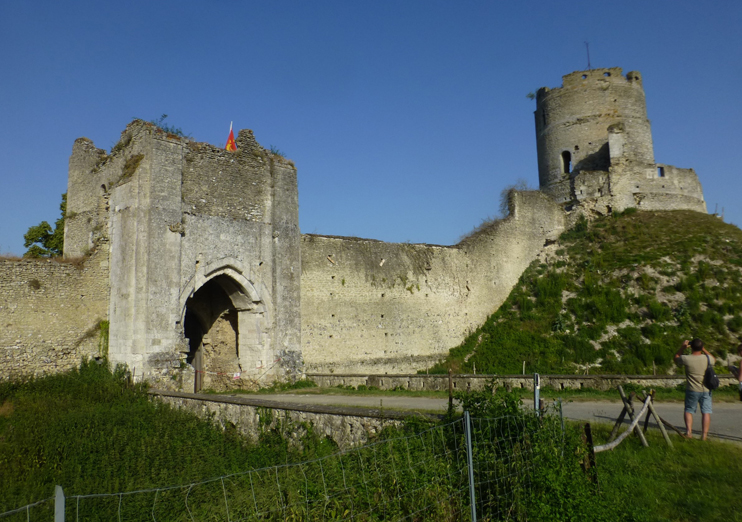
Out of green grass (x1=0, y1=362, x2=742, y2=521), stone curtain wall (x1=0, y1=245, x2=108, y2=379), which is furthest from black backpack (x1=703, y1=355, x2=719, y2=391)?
stone curtain wall (x1=0, y1=245, x2=108, y2=379)

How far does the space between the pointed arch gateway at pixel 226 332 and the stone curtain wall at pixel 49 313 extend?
3030 millimetres

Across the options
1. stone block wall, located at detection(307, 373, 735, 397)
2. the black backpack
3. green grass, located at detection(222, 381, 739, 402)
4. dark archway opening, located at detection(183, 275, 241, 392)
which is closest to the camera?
the black backpack

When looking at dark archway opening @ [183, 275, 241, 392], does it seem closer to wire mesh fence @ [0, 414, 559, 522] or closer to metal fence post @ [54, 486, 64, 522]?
wire mesh fence @ [0, 414, 559, 522]

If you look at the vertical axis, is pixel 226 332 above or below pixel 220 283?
below

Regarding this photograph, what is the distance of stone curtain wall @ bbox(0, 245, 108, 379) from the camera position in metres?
14.1

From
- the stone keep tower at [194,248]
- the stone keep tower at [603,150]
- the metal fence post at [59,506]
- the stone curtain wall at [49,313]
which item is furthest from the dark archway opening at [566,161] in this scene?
the metal fence post at [59,506]

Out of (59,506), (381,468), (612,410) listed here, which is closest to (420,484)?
(381,468)

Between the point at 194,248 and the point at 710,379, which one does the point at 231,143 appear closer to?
the point at 194,248

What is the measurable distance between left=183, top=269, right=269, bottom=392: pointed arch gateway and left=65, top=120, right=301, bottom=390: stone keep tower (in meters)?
0.03

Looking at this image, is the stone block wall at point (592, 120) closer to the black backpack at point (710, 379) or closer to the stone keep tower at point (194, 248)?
the stone keep tower at point (194, 248)

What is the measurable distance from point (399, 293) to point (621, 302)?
8.79m

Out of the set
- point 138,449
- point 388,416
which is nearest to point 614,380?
point 388,416

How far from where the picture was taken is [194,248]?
1620cm

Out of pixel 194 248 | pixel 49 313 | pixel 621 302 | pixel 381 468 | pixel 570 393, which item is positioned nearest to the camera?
pixel 381 468
